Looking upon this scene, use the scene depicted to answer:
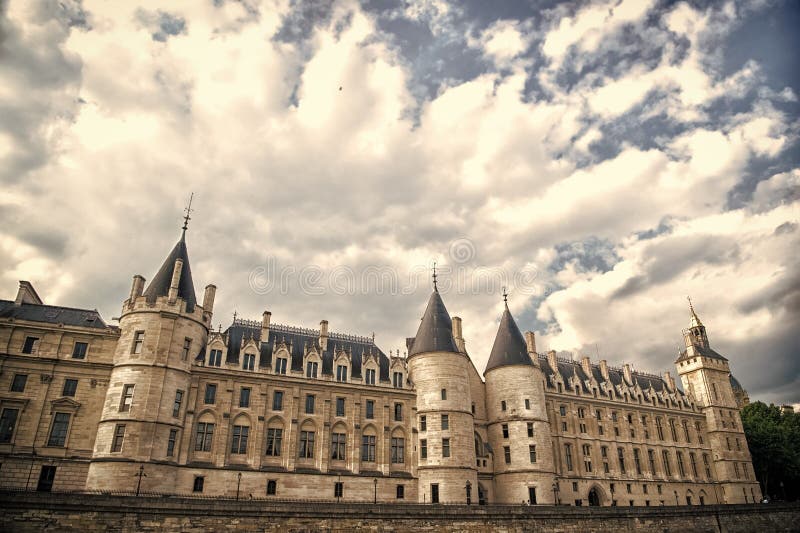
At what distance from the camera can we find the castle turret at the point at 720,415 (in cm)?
6150

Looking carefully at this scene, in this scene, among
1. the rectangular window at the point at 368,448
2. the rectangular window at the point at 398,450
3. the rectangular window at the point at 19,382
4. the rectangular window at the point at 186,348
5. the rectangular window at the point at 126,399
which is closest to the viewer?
the rectangular window at the point at 126,399

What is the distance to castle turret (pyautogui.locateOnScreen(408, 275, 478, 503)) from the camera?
135ft

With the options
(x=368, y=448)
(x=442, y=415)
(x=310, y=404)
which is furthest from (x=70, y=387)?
(x=442, y=415)

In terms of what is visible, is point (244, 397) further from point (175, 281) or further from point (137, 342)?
point (175, 281)

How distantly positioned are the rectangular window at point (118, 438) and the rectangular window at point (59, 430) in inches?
162

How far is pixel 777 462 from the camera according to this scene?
64312 millimetres

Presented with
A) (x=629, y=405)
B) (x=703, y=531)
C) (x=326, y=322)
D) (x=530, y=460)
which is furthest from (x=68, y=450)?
(x=629, y=405)

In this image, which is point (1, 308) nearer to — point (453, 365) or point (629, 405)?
point (453, 365)

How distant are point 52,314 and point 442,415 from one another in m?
32.3

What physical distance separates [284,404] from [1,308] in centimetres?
2280

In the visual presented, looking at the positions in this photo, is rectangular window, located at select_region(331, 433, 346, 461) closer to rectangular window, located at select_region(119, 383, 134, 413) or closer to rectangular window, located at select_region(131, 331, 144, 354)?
rectangular window, located at select_region(119, 383, 134, 413)

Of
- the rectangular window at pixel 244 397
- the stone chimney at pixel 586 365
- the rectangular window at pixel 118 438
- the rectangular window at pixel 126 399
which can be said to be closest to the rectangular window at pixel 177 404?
the rectangular window at pixel 126 399

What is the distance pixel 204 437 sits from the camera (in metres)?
38.4

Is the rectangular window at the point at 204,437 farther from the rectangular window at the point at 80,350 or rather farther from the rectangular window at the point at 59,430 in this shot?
the rectangular window at the point at 80,350
